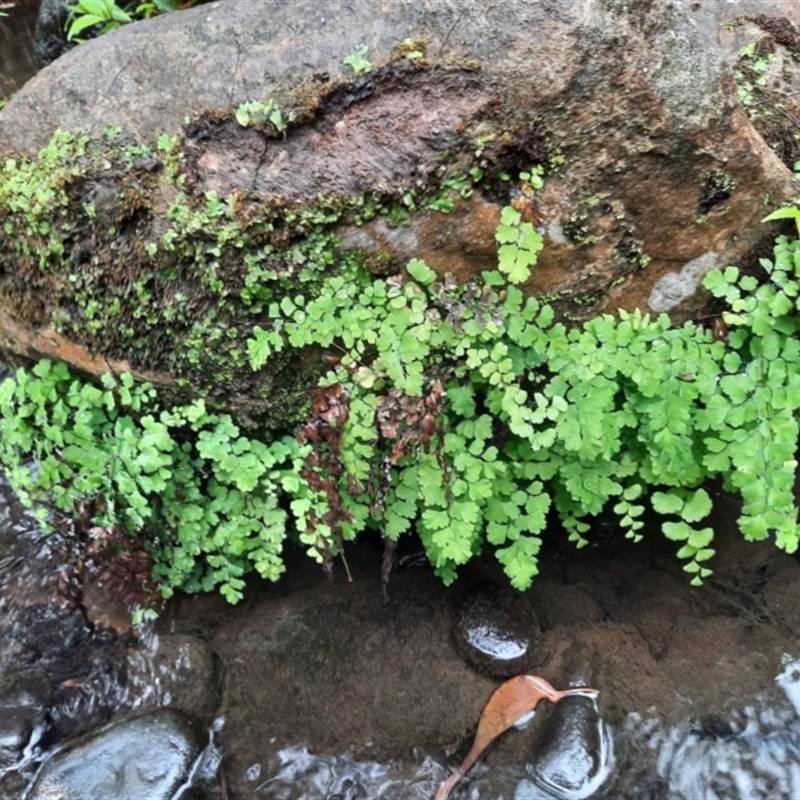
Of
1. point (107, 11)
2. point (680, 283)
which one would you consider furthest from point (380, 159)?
point (107, 11)

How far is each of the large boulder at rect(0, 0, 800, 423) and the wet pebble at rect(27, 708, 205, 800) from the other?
132 centimetres

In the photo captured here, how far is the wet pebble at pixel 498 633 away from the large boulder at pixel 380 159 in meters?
1.26

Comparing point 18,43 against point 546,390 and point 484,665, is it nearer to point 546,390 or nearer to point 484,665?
point 546,390

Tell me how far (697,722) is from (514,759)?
691 millimetres

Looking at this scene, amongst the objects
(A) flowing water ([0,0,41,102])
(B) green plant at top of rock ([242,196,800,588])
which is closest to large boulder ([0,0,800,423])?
(B) green plant at top of rock ([242,196,800,588])

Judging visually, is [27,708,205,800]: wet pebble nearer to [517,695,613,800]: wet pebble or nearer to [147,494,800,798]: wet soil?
[147,494,800,798]: wet soil

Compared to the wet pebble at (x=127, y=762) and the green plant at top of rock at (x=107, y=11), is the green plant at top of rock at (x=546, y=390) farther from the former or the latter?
the green plant at top of rock at (x=107, y=11)

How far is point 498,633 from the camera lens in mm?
2926

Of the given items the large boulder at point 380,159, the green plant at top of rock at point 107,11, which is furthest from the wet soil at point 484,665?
the green plant at top of rock at point 107,11

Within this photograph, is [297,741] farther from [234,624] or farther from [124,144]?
[124,144]

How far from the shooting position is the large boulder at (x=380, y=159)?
7.44 feet

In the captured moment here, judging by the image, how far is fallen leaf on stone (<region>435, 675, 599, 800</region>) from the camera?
2.67 metres

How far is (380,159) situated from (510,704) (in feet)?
6.66

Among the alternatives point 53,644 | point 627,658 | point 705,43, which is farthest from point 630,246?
point 53,644
